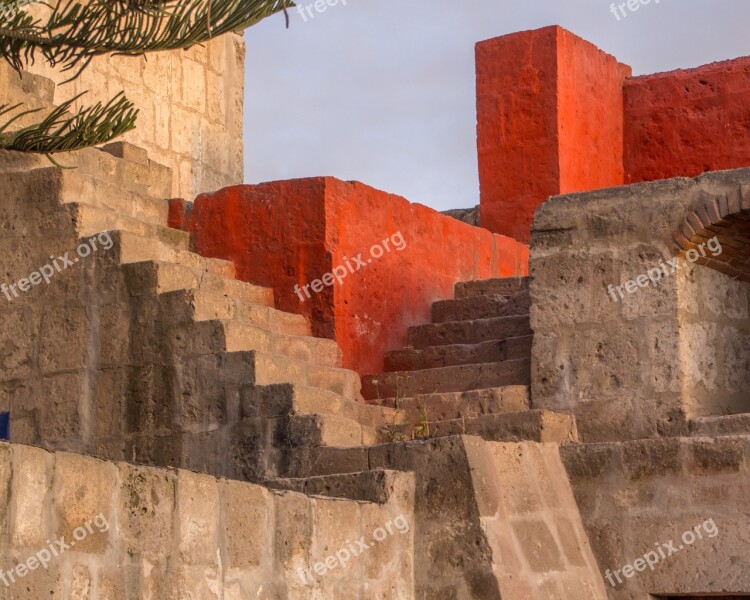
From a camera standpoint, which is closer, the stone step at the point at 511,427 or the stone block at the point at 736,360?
the stone step at the point at 511,427

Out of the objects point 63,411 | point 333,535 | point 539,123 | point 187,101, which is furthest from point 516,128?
point 333,535

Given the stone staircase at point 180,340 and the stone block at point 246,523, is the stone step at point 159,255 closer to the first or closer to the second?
the stone staircase at point 180,340

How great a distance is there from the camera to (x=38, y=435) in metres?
7.15

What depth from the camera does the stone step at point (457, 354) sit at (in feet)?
23.6

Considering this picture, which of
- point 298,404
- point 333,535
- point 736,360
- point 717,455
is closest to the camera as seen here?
point 333,535

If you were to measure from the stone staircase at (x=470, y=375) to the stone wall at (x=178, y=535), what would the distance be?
2.90ft

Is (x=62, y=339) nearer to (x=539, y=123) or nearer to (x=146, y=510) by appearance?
(x=146, y=510)

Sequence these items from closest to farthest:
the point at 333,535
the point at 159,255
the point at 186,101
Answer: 1. the point at 333,535
2. the point at 159,255
3. the point at 186,101

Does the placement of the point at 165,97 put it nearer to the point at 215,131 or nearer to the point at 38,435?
the point at 215,131

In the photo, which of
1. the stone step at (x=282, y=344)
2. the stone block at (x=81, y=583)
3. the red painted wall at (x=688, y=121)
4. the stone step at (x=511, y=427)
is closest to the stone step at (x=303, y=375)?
the stone step at (x=282, y=344)

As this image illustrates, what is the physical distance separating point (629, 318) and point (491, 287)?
1.84 metres

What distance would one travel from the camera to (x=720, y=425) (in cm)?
625

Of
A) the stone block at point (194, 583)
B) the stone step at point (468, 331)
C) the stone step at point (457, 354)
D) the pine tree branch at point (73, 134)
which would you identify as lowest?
the stone block at point (194, 583)

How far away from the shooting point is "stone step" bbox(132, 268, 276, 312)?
689 cm
